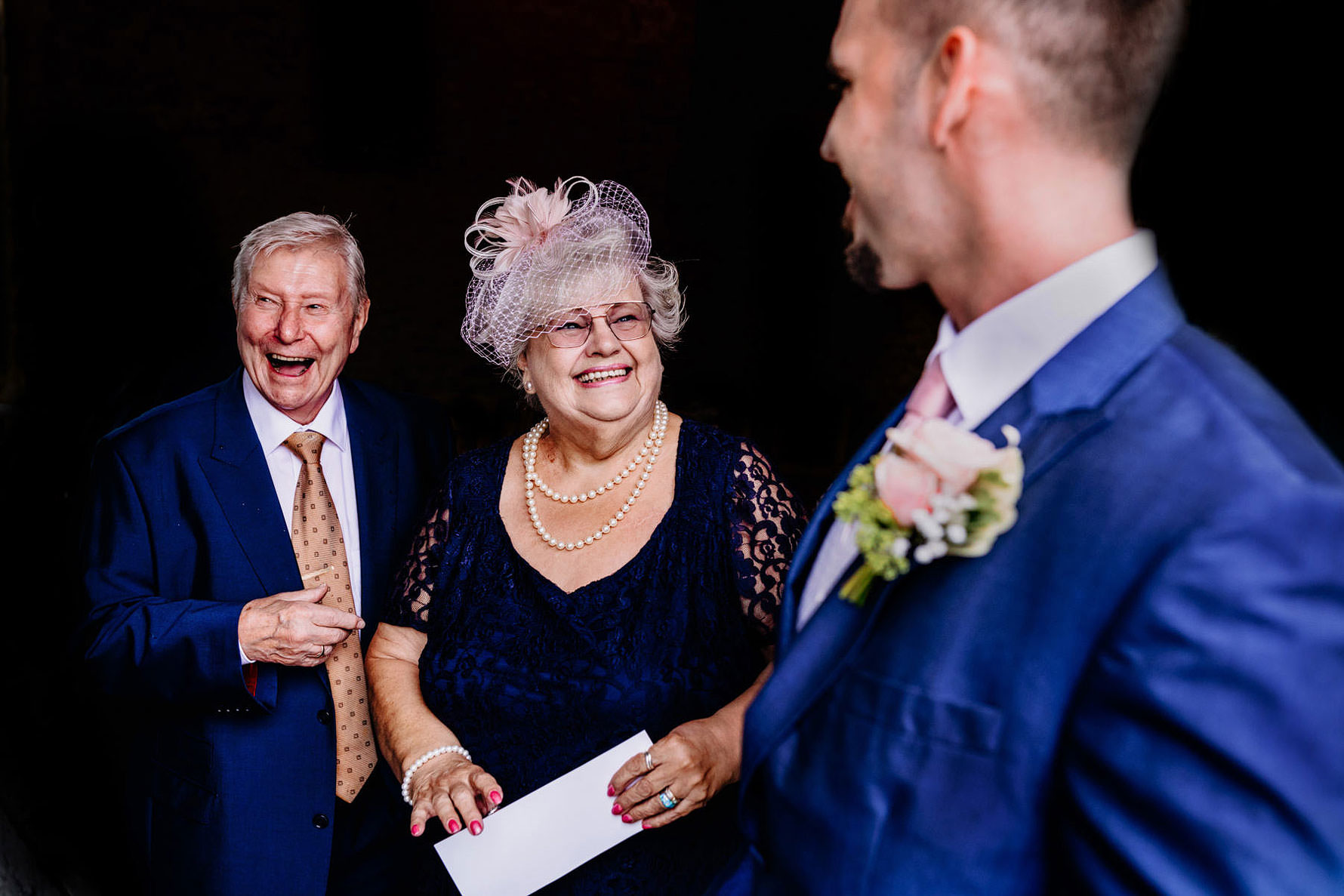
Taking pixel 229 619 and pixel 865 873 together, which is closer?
pixel 865 873

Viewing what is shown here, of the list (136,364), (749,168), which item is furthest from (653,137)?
(136,364)

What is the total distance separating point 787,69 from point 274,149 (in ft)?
9.41

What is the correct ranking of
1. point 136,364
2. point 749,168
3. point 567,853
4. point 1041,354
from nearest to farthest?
point 1041,354 → point 567,853 → point 136,364 → point 749,168

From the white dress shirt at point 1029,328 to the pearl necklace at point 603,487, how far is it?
0.94 metres

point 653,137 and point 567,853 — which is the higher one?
point 653,137

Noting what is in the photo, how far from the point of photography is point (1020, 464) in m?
0.99

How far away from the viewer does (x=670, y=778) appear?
1.78m

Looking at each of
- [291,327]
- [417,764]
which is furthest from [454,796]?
[291,327]

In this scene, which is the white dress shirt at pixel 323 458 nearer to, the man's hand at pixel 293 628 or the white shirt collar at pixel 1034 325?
the man's hand at pixel 293 628

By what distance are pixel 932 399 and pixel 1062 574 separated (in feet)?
1.03

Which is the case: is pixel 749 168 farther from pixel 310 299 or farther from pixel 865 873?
pixel 865 873

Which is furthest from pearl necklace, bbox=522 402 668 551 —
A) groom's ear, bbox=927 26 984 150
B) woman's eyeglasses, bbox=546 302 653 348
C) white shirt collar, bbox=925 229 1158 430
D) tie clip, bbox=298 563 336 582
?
groom's ear, bbox=927 26 984 150

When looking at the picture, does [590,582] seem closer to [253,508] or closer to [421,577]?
[421,577]

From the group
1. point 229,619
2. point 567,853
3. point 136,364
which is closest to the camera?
point 567,853
